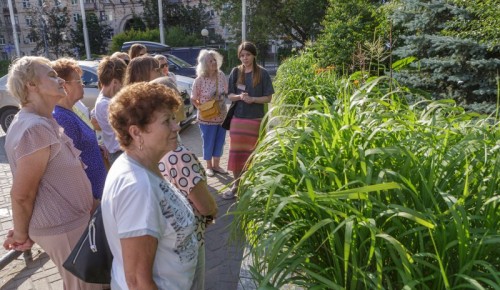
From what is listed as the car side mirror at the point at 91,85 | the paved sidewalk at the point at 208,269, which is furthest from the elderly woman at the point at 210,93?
the car side mirror at the point at 91,85

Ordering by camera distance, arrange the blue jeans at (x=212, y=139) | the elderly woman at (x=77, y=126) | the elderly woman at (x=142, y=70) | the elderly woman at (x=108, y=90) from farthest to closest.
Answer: the blue jeans at (x=212, y=139)
the elderly woman at (x=108, y=90)
the elderly woman at (x=142, y=70)
the elderly woman at (x=77, y=126)

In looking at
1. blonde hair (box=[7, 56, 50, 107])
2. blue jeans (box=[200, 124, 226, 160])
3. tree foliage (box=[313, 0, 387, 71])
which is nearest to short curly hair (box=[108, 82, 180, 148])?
blonde hair (box=[7, 56, 50, 107])

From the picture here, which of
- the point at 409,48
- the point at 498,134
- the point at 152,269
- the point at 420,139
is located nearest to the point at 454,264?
the point at 420,139

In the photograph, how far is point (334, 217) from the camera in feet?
5.75

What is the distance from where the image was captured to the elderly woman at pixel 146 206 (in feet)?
4.91

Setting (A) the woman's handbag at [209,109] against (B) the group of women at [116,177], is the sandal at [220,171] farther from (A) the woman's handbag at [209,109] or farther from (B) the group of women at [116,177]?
(B) the group of women at [116,177]

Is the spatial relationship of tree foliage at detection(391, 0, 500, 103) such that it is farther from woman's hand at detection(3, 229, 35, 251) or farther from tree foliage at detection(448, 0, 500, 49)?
woman's hand at detection(3, 229, 35, 251)

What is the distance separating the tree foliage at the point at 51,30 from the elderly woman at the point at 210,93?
4223cm

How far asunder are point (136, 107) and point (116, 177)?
304 mm

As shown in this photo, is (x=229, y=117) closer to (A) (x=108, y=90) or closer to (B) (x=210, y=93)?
(B) (x=210, y=93)

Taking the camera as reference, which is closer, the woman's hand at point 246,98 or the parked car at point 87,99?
the woman's hand at point 246,98

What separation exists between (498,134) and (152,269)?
207cm

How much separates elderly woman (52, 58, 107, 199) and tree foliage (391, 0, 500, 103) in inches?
169

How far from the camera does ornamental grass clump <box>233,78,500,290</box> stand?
61.6 inches
